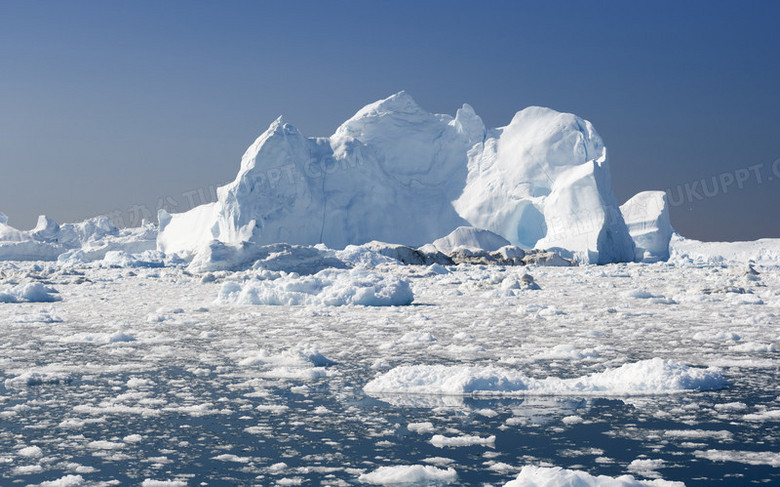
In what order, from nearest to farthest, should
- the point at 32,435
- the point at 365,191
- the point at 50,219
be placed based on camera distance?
the point at 32,435, the point at 365,191, the point at 50,219

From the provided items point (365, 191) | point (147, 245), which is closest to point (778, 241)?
point (365, 191)

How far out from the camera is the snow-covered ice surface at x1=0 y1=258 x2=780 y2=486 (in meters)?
3.55

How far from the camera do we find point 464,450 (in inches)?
152

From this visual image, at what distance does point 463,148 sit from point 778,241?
27365 millimetres

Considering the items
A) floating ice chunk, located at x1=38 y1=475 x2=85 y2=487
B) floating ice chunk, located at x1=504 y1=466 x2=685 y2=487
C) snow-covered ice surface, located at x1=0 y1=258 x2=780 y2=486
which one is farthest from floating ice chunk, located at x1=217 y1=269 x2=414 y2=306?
floating ice chunk, located at x1=504 y1=466 x2=685 y2=487

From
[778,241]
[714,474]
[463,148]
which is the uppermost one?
[463,148]

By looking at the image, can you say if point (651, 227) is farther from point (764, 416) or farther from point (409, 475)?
point (409, 475)

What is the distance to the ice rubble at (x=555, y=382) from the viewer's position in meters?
5.38

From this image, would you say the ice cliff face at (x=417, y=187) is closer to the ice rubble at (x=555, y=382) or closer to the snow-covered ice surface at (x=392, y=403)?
the snow-covered ice surface at (x=392, y=403)

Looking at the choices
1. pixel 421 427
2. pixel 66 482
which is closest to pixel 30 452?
pixel 66 482

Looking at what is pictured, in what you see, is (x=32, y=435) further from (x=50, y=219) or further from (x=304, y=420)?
(x=50, y=219)

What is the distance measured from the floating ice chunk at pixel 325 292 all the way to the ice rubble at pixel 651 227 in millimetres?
28250

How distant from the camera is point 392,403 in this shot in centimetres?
504

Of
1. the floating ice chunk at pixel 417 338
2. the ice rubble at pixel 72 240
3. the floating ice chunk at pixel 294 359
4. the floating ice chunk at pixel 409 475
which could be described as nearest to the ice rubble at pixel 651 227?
the ice rubble at pixel 72 240
